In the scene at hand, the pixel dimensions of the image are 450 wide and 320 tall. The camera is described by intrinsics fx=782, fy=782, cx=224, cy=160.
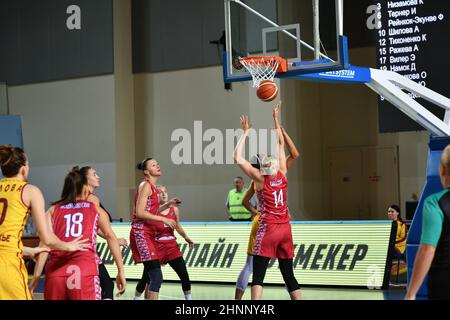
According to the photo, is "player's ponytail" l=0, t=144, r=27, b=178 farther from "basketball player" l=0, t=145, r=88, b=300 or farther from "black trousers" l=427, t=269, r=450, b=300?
"black trousers" l=427, t=269, r=450, b=300

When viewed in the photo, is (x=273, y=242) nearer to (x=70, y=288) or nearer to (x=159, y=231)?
(x=159, y=231)

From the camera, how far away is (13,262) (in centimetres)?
557

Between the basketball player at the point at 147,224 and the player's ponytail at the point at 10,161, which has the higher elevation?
the player's ponytail at the point at 10,161

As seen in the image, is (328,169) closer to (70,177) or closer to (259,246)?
(259,246)

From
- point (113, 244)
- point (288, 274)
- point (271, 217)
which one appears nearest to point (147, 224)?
point (271, 217)

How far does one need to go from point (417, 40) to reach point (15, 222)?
29.8 ft

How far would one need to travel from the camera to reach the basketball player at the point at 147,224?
Result: 915 cm

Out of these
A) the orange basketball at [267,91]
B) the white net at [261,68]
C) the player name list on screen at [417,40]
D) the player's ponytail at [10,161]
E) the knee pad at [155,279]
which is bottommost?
the knee pad at [155,279]

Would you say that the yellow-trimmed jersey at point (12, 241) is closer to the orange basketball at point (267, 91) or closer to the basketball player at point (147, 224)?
the basketball player at point (147, 224)

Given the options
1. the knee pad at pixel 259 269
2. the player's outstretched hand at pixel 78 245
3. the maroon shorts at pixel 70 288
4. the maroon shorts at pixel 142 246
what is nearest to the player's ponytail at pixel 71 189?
the player's outstretched hand at pixel 78 245

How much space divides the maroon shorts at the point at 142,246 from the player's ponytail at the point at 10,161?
374 centimetres

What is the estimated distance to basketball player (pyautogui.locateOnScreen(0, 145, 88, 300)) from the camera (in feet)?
18.1
